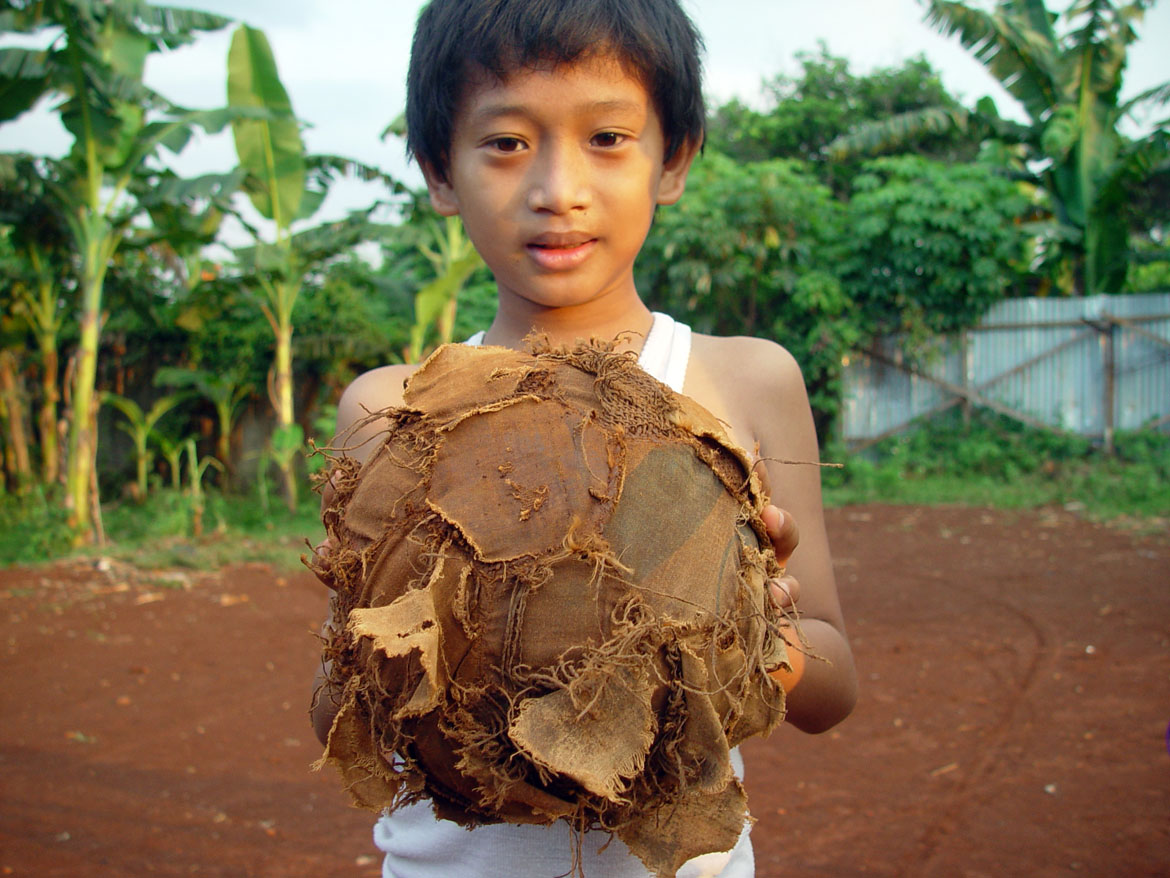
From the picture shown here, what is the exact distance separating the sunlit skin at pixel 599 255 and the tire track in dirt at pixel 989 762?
7.63 feet

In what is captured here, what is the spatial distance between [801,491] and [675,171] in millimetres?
A: 593

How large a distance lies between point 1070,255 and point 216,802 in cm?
1280

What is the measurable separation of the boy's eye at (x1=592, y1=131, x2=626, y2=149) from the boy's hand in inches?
23.6

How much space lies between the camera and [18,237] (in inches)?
343

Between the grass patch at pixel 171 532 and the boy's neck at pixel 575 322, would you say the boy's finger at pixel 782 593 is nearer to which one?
the boy's neck at pixel 575 322

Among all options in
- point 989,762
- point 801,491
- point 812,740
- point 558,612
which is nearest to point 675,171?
point 801,491

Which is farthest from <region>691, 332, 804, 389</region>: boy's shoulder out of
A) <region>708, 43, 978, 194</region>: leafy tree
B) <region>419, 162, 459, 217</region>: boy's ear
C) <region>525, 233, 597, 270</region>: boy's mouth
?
<region>708, 43, 978, 194</region>: leafy tree

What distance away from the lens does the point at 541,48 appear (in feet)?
4.29

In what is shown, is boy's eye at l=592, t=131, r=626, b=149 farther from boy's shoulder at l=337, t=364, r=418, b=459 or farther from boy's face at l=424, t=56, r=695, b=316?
boy's shoulder at l=337, t=364, r=418, b=459

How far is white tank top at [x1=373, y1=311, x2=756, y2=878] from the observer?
129 cm

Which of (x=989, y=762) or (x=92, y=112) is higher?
(x=92, y=112)

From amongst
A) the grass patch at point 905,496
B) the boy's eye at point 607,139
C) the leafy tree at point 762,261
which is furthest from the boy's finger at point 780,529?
the leafy tree at point 762,261

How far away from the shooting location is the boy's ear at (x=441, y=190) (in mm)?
1575

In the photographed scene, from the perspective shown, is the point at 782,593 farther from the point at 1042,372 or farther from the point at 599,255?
the point at 1042,372
